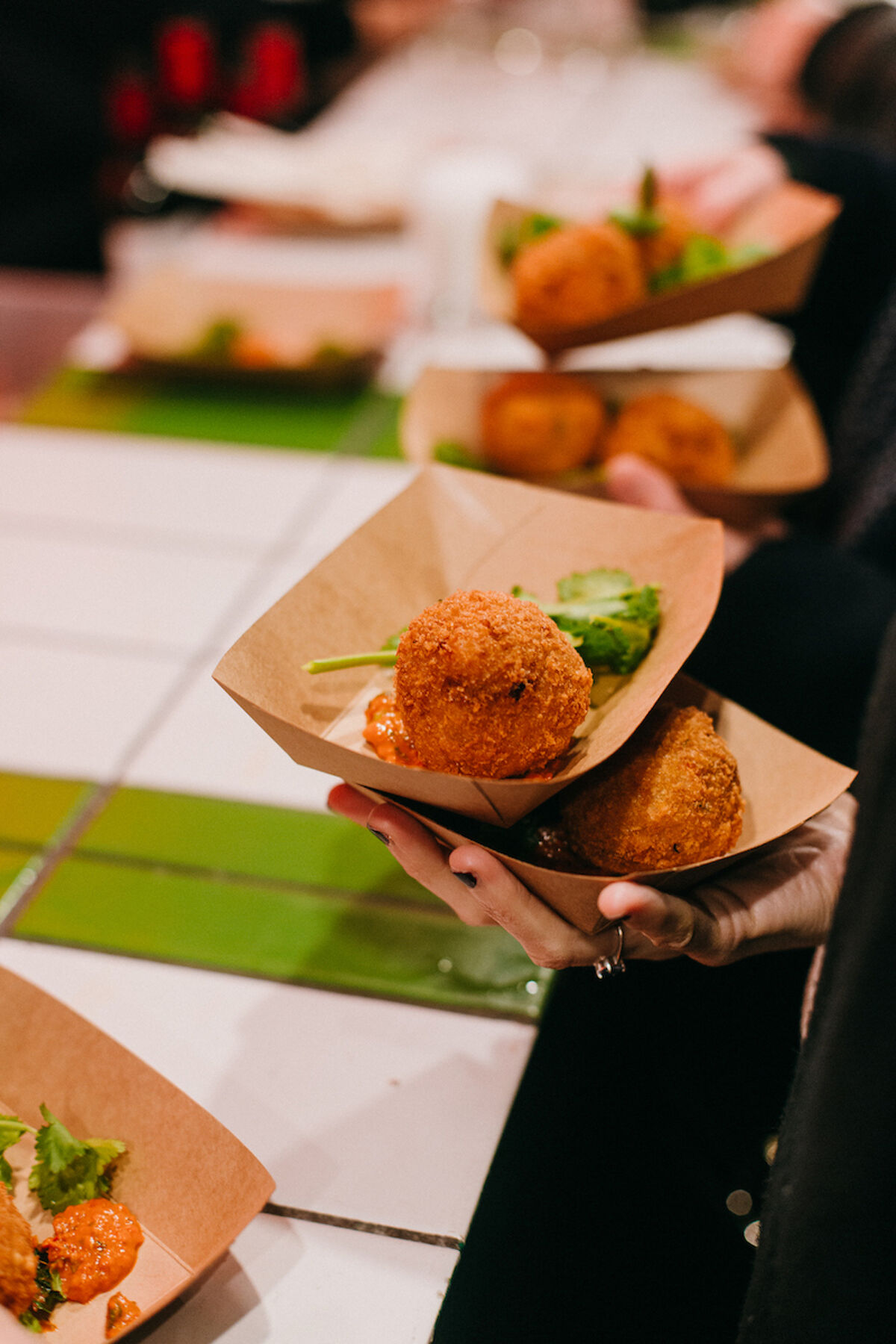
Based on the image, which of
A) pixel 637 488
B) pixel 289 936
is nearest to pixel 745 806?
pixel 289 936

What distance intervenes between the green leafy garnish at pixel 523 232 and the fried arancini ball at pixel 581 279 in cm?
12

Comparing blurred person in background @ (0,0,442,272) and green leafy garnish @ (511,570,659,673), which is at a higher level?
blurred person in background @ (0,0,442,272)

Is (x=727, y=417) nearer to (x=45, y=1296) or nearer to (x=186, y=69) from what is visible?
(x=45, y=1296)

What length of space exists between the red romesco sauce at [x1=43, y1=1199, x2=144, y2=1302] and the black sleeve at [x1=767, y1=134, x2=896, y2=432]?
1.87m

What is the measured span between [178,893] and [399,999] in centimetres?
29

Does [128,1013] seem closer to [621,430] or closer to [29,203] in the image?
[621,430]

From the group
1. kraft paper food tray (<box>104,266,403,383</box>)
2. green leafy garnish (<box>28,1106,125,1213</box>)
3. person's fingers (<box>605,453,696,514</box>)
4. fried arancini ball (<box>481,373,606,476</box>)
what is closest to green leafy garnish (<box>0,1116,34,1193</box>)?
green leafy garnish (<box>28,1106,125,1213</box>)

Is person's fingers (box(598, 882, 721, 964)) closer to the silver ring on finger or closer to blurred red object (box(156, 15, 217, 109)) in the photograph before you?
the silver ring on finger

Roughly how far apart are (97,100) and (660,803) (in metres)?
4.00

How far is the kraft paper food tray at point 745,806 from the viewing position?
77 cm

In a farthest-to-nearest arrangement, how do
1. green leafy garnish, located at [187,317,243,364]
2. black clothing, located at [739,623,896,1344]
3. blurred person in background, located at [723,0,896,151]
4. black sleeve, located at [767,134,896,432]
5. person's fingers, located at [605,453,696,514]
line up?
blurred person in background, located at [723,0,896,151] < green leafy garnish, located at [187,317,243,364] < black sleeve, located at [767,134,896,432] < person's fingers, located at [605,453,696,514] < black clothing, located at [739,623,896,1344]

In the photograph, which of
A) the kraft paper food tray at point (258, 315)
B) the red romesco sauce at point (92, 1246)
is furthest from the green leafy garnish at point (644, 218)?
the red romesco sauce at point (92, 1246)

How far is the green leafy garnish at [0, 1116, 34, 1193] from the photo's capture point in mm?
764

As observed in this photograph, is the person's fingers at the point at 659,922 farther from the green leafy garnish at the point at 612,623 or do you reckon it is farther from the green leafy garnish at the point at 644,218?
the green leafy garnish at the point at 644,218
